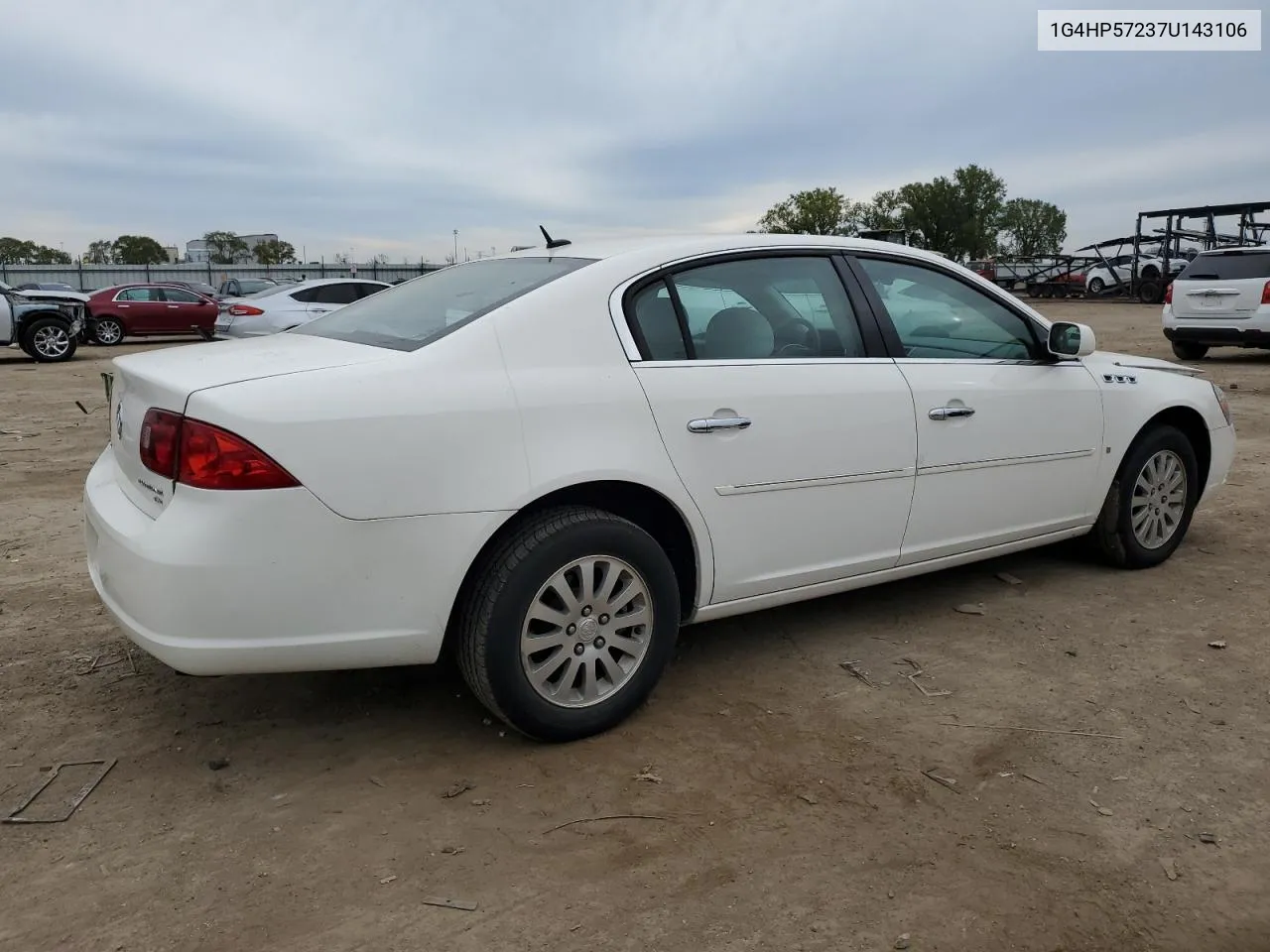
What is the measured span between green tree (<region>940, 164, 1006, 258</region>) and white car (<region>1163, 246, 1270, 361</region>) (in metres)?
68.0

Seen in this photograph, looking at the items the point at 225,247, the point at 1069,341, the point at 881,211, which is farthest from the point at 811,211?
the point at 1069,341

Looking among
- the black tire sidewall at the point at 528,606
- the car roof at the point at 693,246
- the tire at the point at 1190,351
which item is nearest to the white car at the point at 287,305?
the car roof at the point at 693,246

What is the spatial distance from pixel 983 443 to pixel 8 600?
13.3 ft

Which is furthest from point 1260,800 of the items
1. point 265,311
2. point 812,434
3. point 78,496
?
point 265,311

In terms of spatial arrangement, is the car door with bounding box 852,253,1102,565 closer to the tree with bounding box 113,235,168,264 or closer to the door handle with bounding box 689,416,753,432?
the door handle with bounding box 689,416,753,432

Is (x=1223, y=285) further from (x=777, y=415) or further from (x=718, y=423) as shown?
(x=718, y=423)

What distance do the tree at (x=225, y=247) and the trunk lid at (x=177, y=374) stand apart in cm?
8312

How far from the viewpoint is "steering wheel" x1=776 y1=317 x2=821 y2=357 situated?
345cm

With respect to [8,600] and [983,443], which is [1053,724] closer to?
[983,443]

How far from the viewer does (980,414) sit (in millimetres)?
3824

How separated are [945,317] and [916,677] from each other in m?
1.44

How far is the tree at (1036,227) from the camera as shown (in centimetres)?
9644

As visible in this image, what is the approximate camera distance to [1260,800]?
2678 millimetres

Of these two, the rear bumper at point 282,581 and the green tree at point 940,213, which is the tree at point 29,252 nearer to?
the green tree at point 940,213
